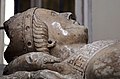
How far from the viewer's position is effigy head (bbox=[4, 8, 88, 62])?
5.33ft

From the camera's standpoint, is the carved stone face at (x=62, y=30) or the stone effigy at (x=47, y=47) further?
the carved stone face at (x=62, y=30)

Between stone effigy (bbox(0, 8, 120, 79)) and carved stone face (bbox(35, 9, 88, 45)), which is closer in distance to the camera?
stone effigy (bbox(0, 8, 120, 79))

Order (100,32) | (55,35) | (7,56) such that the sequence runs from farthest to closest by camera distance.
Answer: (100,32) < (7,56) < (55,35)

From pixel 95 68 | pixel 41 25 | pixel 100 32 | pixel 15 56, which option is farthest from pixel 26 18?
Answer: pixel 100 32

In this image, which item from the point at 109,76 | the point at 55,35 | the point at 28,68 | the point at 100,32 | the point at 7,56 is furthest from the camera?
the point at 100,32

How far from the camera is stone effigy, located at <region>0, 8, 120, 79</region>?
146 centimetres

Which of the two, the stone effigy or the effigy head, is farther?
the effigy head

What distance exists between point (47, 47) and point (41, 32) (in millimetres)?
75

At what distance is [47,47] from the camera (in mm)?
1627

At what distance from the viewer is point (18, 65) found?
61.4 inches

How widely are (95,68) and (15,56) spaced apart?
2.06 ft

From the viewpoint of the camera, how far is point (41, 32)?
1.62m

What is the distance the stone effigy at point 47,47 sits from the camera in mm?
1455

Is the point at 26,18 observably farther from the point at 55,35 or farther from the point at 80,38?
the point at 80,38
